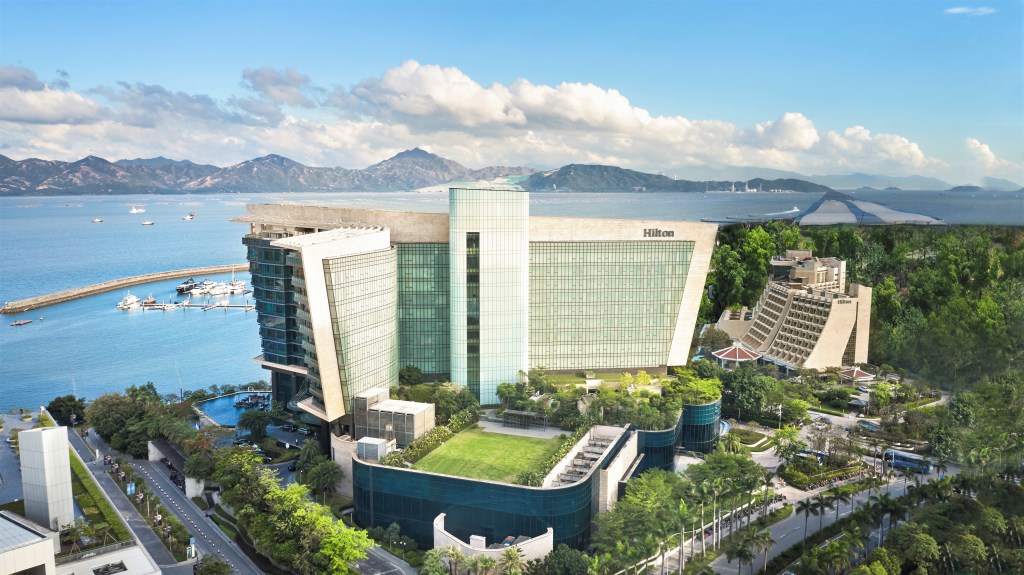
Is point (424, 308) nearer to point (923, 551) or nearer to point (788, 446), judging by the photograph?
point (788, 446)

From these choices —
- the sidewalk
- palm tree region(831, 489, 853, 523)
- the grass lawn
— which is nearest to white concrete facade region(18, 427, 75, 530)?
the sidewalk

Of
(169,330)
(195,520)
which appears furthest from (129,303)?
(195,520)

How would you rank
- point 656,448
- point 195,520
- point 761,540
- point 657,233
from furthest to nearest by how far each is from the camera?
point 657,233
point 656,448
point 195,520
point 761,540

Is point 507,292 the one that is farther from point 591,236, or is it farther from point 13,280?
point 13,280

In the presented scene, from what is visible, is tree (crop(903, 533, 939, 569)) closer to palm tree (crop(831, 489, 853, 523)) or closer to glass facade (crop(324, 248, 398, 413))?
palm tree (crop(831, 489, 853, 523))

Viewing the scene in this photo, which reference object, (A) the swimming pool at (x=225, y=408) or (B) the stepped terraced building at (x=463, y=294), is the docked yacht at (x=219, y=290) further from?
(B) the stepped terraced building at (x=463, y=294)

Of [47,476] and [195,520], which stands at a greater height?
[47,476]
